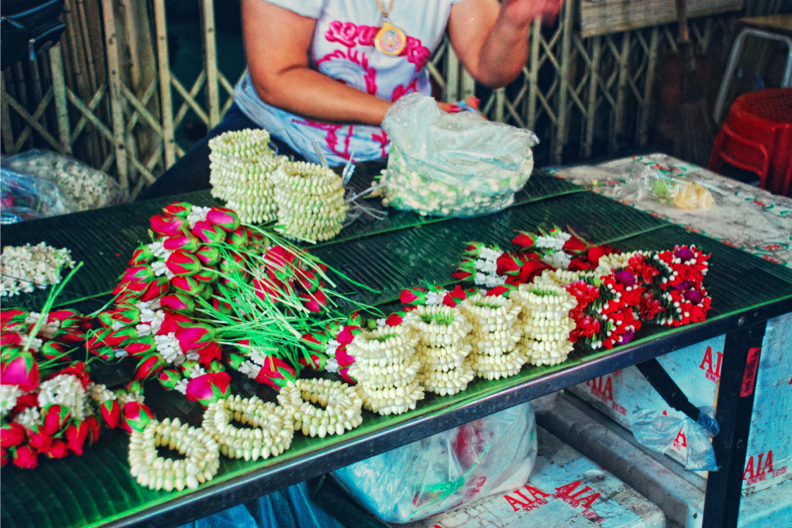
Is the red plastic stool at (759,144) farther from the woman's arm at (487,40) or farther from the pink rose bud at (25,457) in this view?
the pink rose bud at (25,457)

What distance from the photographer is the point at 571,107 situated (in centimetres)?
439

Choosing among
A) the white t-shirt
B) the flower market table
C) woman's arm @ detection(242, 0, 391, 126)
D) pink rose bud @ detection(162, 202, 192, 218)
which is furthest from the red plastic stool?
pink rose bud @ detection(162, 202, 192, 218)

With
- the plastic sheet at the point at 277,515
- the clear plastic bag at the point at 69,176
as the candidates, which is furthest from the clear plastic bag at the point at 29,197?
the plastic sheet at the point at 277,515

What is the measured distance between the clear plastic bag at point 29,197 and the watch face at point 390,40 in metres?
1.13

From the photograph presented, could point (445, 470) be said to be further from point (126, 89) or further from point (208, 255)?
point (126, 89)

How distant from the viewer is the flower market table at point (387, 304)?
80cm

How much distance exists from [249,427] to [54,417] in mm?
241

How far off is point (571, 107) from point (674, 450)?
10.3 ft

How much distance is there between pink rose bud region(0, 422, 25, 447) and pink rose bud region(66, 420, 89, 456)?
5 cm

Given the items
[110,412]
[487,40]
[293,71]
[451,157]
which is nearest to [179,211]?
[110,412]

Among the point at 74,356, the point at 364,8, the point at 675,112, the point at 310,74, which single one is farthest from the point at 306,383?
the point at 675,112

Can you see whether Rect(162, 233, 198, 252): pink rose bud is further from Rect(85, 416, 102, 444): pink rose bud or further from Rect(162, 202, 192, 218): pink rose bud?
Rect(85, 416, 102, 444): pink rose bud

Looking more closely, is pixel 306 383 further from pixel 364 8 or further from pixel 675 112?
pixel 675 112

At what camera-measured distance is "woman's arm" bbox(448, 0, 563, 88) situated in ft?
6.76
